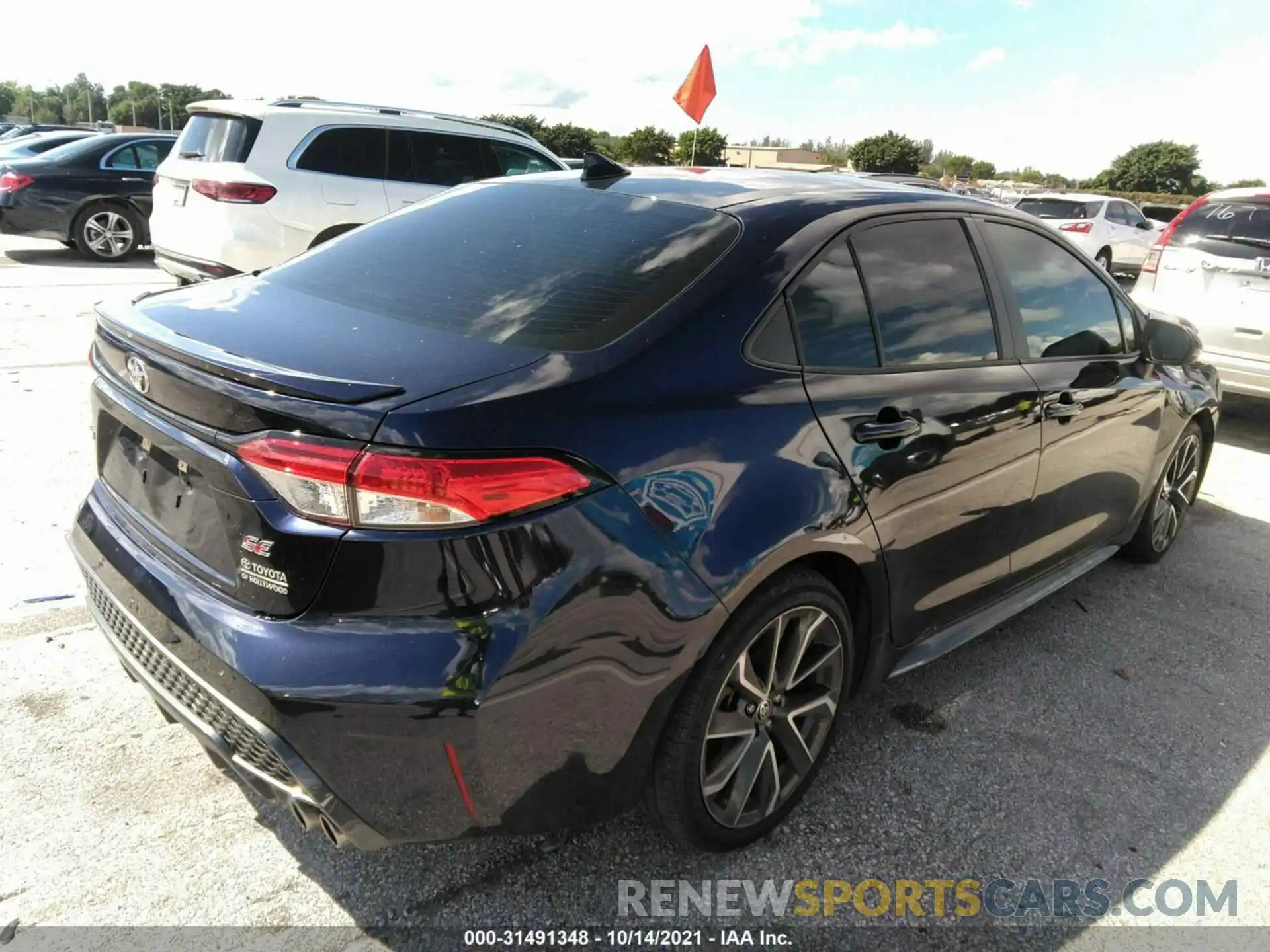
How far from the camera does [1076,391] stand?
3.24 metres

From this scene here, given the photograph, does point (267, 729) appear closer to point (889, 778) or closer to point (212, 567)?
point (212, 567)

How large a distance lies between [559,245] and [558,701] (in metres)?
1.26

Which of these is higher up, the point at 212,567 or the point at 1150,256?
the point at 1150,256

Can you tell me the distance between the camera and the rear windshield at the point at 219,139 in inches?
289

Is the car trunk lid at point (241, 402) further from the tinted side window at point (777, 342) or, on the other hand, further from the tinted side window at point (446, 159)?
the tinted side window at point (446, 159)

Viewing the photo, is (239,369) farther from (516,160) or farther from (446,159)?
(516,160)

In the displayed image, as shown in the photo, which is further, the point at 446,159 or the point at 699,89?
the point at 699,89

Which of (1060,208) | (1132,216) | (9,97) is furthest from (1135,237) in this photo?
(9,97)

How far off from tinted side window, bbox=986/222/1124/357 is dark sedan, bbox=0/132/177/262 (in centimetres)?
1152

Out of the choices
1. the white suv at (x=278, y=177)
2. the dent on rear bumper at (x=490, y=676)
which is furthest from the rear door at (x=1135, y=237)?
the dent on rear bumper at (x=490, y=676)

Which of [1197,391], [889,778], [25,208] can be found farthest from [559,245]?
[25,208]

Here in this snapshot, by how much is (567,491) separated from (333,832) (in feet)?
2.78

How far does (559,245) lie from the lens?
2.46 meters

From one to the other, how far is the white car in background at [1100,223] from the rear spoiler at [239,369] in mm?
15278
